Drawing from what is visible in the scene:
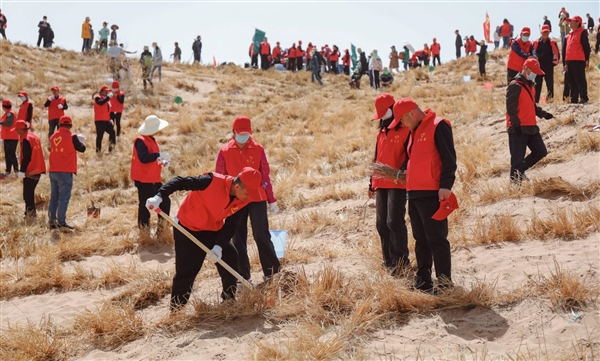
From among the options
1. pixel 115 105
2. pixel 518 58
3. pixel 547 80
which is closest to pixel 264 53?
pixel 115 105

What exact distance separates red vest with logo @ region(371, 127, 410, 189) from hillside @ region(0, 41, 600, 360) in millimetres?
857

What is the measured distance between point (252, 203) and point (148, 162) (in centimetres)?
265

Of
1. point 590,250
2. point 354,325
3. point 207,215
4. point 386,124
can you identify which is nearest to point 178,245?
point 207,215

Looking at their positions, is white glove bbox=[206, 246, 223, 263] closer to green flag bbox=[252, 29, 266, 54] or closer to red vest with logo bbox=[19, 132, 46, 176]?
red vest with logo bbox=[19, 132, 46, 176]

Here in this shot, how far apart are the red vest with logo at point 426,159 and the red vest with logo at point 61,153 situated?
6329mm

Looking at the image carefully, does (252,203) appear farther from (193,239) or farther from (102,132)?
(102,132)

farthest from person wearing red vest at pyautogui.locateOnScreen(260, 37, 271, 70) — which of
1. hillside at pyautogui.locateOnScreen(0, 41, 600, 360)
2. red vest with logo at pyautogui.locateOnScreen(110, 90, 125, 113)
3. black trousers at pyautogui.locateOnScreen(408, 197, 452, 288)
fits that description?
black trousers at pyautogui.locateOnScreen(408, 197, 452, 288)

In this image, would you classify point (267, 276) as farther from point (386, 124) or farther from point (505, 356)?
point (505, 356)

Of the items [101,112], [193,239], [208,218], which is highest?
[101,112]

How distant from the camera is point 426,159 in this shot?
5.02m

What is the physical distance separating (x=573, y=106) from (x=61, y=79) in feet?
60.8

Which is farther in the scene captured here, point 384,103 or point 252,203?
point 252,203

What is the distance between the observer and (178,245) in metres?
5.42

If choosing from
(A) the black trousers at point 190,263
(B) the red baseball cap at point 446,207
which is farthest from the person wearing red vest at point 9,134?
(B) the red baseball cap at point 446,207
